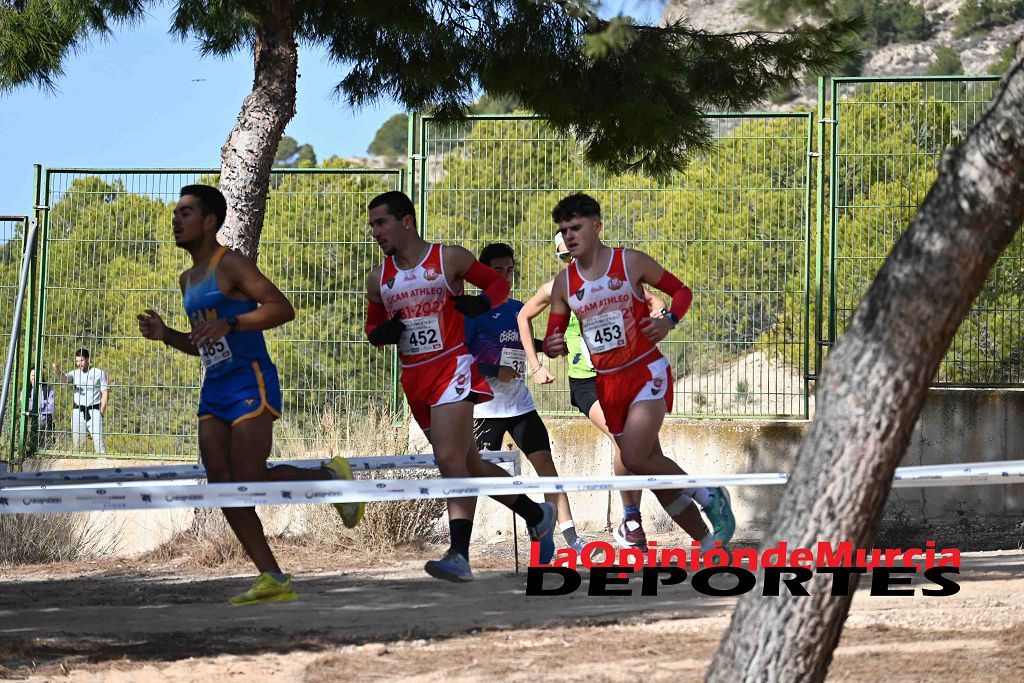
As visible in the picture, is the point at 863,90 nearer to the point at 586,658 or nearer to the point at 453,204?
the point at 453,204

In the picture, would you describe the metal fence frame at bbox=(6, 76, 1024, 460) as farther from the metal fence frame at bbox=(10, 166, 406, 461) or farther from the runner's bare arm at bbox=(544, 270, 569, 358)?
the runner's bare arm at bbox=(544, 270, 569, 358)

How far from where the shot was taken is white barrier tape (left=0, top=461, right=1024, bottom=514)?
18.7 feet

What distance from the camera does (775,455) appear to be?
36.3ft

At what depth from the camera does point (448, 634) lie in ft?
20.3

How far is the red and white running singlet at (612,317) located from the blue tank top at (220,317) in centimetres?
188

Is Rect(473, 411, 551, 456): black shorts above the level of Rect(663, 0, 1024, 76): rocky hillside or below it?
below

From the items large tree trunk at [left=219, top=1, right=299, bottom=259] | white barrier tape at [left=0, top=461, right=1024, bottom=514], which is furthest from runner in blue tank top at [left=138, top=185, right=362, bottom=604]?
large tree trunk at [left=219, top=1, right=299, bottom=259]

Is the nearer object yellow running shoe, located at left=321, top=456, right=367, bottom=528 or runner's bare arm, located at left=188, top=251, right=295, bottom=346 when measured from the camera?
runner's bare arm, located at left=188, top=251, right=295, bottom=346

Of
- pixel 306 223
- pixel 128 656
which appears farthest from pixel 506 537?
pixel 128 656

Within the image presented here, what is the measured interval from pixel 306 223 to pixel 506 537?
11.1 feet

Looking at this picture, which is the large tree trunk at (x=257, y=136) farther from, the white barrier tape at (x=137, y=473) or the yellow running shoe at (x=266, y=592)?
the yellow running shoe at (x=266, y=592)

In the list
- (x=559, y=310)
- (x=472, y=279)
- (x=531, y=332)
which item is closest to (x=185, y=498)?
(x=472, y=279)

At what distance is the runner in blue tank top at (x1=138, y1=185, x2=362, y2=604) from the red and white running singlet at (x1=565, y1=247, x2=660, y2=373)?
1.84 meters

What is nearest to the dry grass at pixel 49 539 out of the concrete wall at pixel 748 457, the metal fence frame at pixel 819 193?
the concrete wall at pixel 748 457
